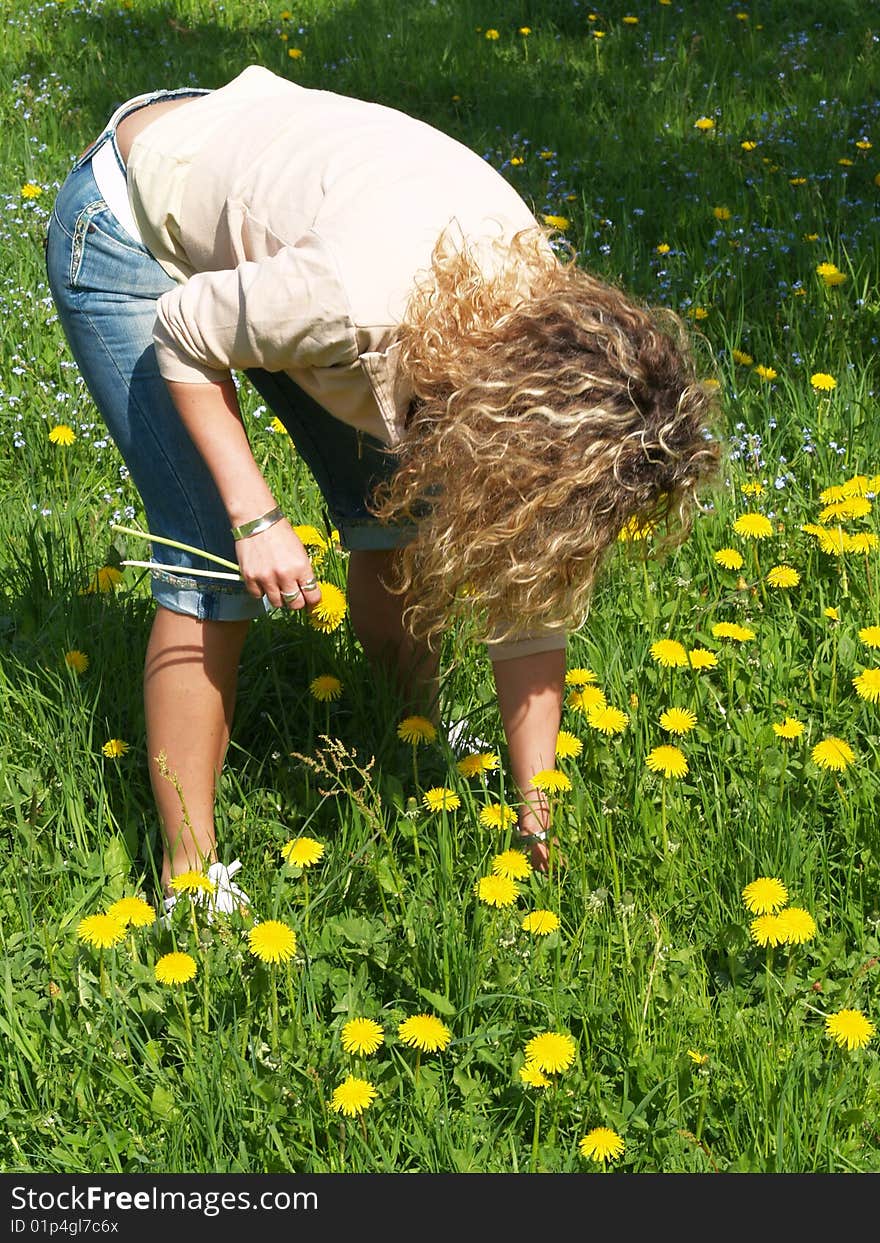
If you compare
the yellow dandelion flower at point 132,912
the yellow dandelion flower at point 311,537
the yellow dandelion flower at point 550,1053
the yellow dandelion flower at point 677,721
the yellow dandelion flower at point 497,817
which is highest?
the yellow dandelion flower at point 311,537

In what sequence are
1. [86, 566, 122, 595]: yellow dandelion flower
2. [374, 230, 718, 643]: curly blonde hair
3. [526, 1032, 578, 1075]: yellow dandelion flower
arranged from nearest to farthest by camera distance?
[374, 230, 718, 643]: curly blonde hair < [526, 1032, 578, 1075]: yellow dandelion flower < [86, 566, 122, 595]: yellow dandelion flower

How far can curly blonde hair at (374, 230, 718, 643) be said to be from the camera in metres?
1.56

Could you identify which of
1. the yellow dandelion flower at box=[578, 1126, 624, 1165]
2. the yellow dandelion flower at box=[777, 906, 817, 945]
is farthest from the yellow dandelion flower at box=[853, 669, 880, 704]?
the yellow dandelion flower at box=[578, 1126, 624, 1165]

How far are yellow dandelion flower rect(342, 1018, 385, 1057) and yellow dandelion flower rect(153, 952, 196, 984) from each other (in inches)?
8.5

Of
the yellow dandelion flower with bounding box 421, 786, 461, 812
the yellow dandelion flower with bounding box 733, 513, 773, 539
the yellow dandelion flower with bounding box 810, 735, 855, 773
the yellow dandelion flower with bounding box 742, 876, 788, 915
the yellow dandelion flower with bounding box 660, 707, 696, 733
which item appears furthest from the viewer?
the yellow dandelion flower with bounding box 733, 513, 773, 539

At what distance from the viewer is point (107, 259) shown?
1.97 m

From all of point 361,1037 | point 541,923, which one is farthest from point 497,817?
point 361,1037

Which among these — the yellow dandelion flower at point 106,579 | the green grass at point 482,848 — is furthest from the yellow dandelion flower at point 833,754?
the yellow dandelion flower at point 106,579

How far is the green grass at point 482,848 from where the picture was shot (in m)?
1.73

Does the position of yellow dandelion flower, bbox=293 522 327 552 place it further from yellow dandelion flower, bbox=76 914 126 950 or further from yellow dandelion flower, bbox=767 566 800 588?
yellow dandelion flower, bbox=76 914 126 950

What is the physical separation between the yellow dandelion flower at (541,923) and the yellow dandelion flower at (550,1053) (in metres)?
0.15

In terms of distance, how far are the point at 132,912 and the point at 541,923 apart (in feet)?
1.82

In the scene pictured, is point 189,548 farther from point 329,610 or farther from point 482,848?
point 482,848

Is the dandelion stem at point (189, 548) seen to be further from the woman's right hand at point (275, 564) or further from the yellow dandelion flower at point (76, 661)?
the yellow dandelion flower at point (76, 661)
